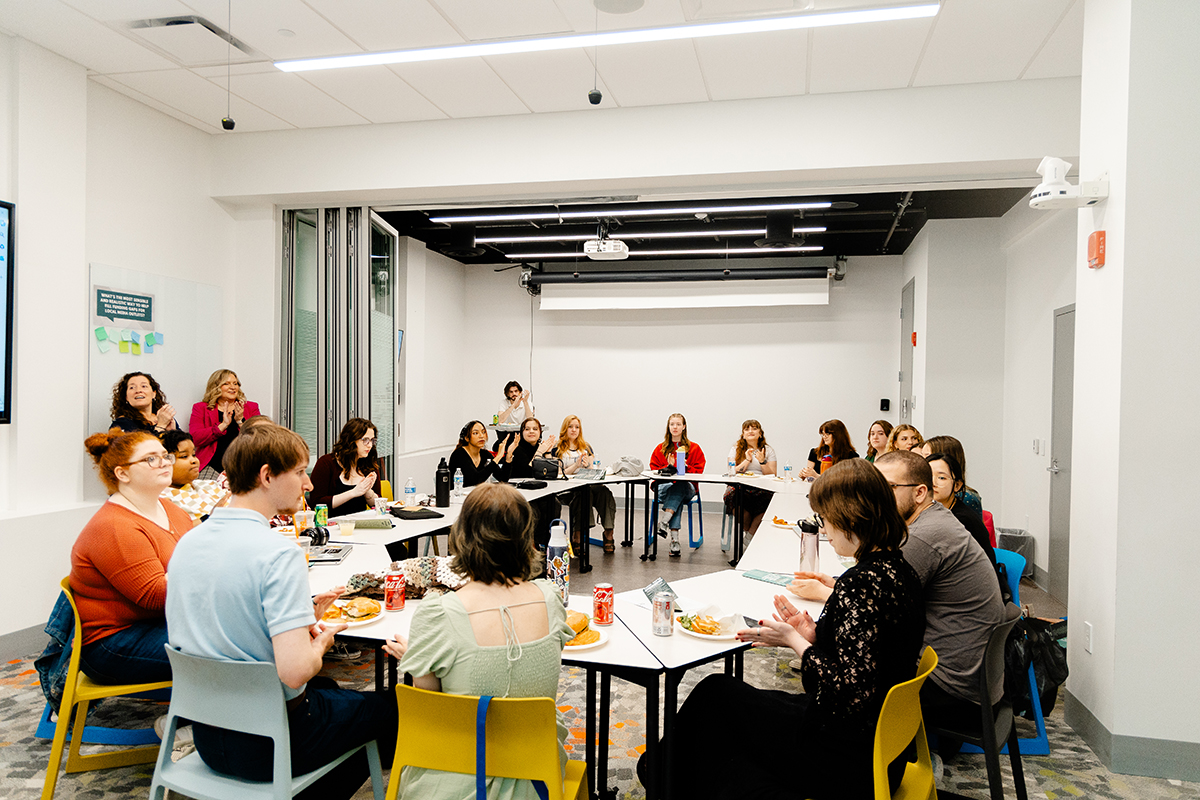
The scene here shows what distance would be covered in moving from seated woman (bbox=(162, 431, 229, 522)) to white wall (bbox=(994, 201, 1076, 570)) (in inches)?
231

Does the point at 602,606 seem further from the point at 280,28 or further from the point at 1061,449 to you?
the point at 1061,449

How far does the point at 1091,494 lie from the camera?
3.15 metres

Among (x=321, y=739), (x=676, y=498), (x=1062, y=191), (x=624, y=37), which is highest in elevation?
(x=624, y=37)

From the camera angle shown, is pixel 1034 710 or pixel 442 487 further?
pixel 442 487

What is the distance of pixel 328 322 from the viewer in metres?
6.14

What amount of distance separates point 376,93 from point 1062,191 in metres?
4.17

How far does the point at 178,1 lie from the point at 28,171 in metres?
1.43

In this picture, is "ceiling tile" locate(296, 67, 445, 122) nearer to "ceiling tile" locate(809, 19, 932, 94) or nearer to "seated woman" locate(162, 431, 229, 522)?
"seated woman" locate(162, 431, 229, 522)

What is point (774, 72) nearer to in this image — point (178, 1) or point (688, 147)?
point (688, 147)

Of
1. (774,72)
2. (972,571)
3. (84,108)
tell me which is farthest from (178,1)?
(972,571)

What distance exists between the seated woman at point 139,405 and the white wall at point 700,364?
225 inches

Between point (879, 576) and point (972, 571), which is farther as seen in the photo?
point (972, 571)

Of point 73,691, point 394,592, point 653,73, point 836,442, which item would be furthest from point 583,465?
point 73,691

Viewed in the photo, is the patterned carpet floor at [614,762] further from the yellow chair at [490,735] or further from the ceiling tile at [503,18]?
the ceiling tile at [503,18]
